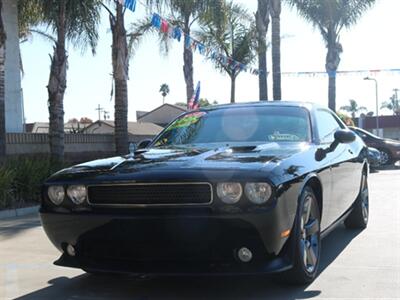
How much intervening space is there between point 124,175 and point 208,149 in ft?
3.12

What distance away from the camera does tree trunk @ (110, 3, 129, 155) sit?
50.4 feet

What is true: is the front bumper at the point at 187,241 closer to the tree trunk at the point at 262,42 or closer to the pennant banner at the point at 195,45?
the pennant banner at the point at 195,45

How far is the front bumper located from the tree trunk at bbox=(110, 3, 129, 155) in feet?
38.8

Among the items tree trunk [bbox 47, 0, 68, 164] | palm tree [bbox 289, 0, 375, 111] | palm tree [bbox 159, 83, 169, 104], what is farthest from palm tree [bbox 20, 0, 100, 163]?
palm tree [bbox 159, 83, 169, 104]

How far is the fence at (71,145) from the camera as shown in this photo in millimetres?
13578

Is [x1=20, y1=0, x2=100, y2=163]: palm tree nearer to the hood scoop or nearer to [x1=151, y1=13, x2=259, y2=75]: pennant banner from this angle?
[x1=151, y1=13, x2=259, y2=75]: pennant banner

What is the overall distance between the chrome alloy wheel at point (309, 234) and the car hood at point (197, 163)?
0.36 metres

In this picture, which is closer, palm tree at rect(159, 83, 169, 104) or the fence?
the fence

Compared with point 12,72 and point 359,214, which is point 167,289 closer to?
point 359,214

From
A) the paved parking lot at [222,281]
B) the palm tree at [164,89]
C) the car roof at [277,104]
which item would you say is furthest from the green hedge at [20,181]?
the palm tree at [164,89]

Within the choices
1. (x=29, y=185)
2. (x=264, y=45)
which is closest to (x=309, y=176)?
(x=29, y=185)

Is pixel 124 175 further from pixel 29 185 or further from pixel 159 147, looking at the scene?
pixel 29 185

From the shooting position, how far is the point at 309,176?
453 centimetres

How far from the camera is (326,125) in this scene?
6117 mm
